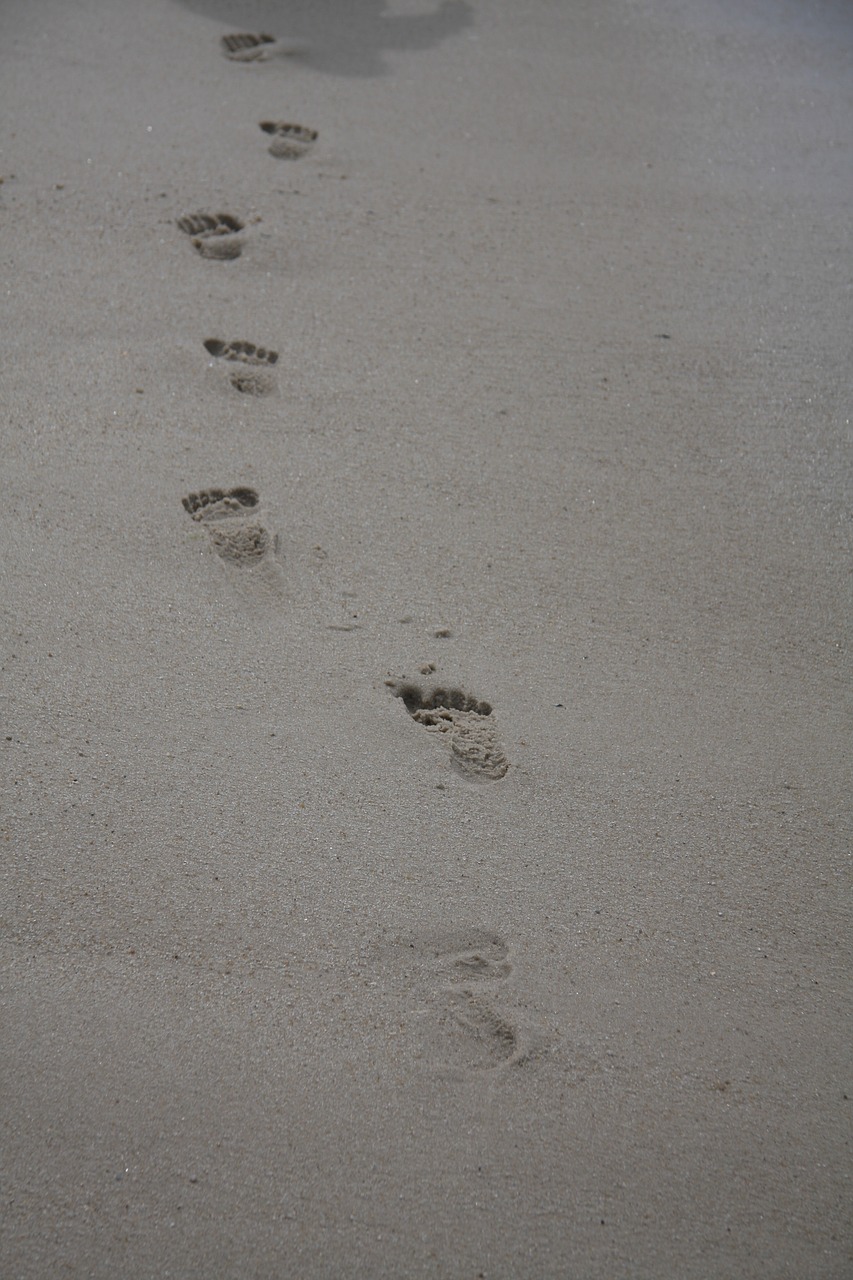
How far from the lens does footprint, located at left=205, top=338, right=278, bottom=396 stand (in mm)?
2436

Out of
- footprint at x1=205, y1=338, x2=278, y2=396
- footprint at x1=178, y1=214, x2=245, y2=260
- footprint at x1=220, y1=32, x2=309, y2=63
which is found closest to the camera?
footprint at x1=205, y1=338, x2=278, y2=396

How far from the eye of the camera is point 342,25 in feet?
12.1

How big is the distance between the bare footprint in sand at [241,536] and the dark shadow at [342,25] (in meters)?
2.08

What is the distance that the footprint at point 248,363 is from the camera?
2436 millimetres

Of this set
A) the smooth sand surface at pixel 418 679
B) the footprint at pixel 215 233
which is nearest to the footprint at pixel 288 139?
the smooth sand surface at pixel 418 679

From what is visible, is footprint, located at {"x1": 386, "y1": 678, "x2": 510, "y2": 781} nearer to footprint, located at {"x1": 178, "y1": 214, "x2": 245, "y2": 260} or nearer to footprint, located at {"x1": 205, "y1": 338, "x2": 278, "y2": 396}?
footprint, located at {"x1": 205, "y1": 338, "x2": 278, "y2": 396}

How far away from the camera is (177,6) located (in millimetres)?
3672

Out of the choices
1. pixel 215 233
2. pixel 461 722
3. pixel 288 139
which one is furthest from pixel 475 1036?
pixel 288 139

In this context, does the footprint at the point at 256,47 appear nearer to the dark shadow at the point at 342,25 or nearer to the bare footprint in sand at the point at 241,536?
the dark shadow at the point at 342,25

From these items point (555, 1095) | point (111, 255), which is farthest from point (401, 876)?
point (111, 255)

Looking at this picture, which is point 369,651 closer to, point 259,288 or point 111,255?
point 259,288

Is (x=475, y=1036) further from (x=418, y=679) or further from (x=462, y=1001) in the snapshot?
(x=418, y=679)

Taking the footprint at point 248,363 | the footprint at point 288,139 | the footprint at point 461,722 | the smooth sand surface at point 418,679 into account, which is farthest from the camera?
the footprint at point 288,139

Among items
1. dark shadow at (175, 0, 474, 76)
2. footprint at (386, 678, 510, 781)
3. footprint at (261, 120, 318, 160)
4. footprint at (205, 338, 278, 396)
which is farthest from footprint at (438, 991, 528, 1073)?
dark shadow at (175, 0, 474, 76)
